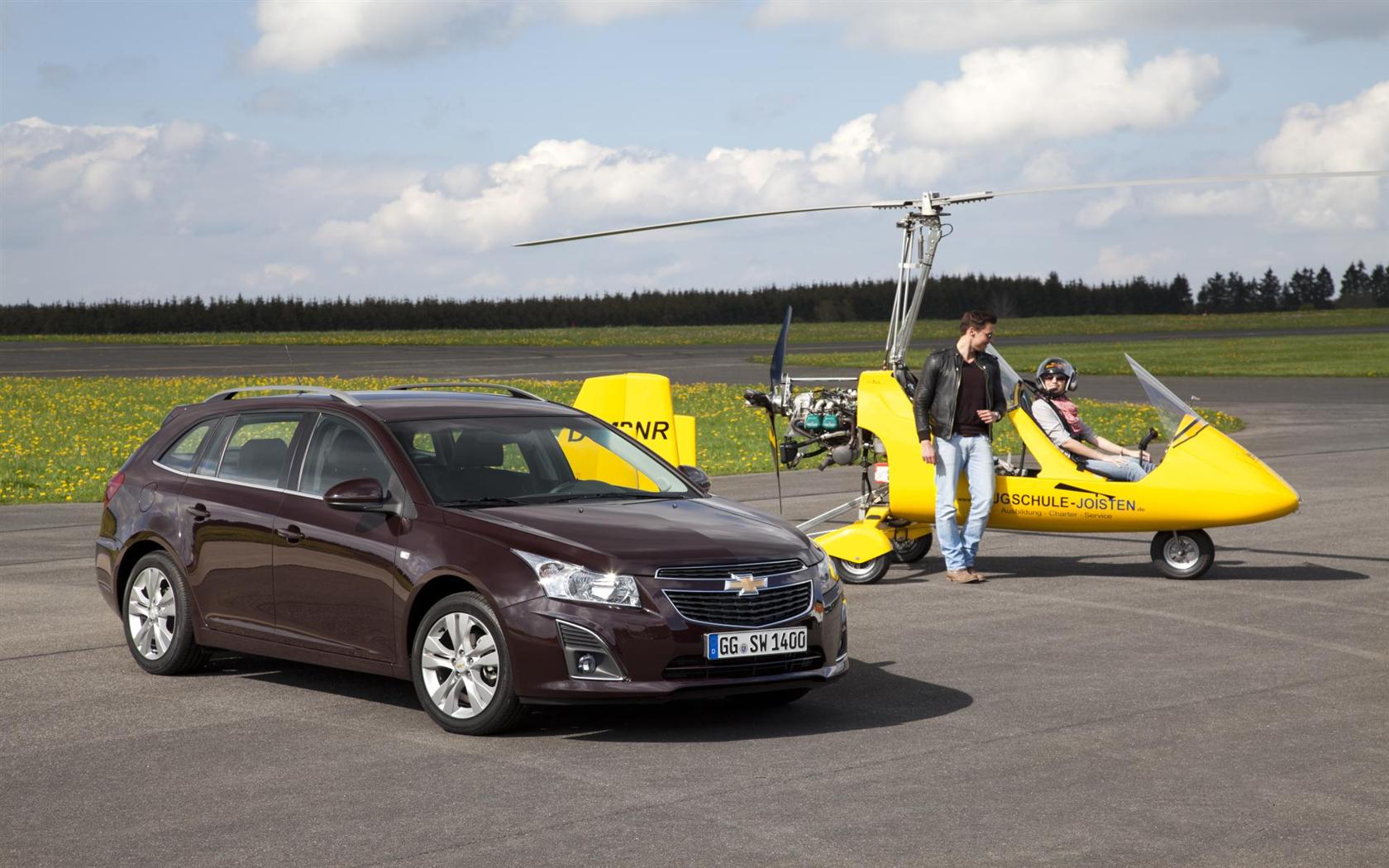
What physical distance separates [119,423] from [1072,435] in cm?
2232

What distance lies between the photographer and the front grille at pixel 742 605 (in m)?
7.03

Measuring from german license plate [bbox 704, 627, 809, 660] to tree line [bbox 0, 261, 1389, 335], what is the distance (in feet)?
322

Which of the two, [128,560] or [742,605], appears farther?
[128,560]

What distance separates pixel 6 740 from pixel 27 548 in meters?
8.04

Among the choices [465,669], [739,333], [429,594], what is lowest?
[465,669]

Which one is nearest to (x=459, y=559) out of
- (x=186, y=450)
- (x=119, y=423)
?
(x=186, y=450)

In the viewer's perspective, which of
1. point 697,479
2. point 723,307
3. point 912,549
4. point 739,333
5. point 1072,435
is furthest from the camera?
point 723,307

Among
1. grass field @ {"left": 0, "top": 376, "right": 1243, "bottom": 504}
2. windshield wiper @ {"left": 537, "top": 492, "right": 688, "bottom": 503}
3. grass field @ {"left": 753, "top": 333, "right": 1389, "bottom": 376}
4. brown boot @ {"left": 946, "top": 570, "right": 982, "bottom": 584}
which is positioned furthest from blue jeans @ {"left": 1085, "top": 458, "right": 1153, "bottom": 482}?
grass field @ {"left": 753, "top": 333, "right": 1389, "bottom": 376}

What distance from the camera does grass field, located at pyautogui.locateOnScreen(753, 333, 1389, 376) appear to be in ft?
167

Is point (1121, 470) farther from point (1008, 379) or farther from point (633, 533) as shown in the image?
point (633, 533)

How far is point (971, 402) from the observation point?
11.8 meters

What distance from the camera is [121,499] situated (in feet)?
30.0

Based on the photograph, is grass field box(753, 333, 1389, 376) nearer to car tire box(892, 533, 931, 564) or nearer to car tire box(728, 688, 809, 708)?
car tire box(892, 533, 931, 564)

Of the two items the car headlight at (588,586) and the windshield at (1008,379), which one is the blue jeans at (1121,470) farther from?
the car headlight at (588,586)
